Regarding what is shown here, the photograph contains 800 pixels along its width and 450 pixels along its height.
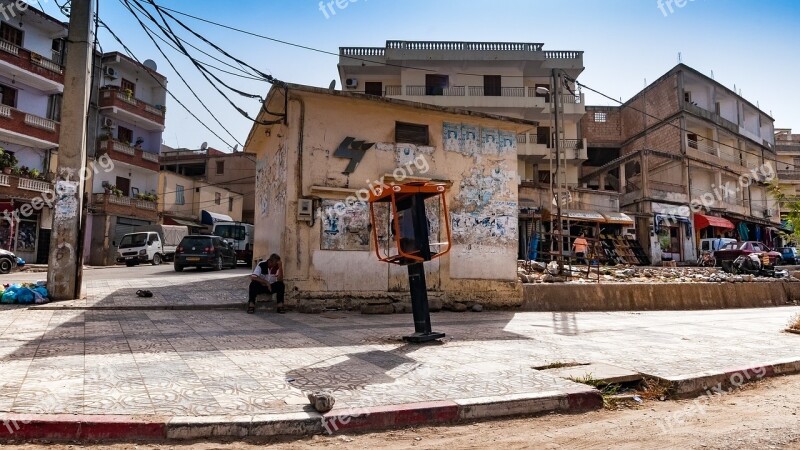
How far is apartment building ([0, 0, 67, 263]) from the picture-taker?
25.0m

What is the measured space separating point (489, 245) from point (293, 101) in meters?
5.28

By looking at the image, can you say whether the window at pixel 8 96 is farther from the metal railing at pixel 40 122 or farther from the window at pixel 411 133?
the window at pixel 411 133

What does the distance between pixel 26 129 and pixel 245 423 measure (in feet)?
98.1

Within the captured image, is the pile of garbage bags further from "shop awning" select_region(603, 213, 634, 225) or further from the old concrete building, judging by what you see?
"shop awning" select_region(603, 213, 634, 225)

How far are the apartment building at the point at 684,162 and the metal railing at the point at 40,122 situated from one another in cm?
3229

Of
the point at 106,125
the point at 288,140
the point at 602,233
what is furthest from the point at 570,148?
the point at 106,125

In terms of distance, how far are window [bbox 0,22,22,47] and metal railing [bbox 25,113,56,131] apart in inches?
157

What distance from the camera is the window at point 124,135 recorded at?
33.2 metres

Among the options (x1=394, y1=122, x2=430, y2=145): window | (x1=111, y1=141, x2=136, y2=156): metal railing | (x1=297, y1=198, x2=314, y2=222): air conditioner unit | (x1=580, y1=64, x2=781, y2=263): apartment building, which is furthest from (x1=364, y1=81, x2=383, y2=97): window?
(x1=297, y1=198, x2=314, y2=222): air conditioner unit

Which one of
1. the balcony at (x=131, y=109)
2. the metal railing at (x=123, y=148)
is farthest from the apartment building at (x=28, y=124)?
the metal railing at (x=123, y=148)

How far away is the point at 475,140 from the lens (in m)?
11.5

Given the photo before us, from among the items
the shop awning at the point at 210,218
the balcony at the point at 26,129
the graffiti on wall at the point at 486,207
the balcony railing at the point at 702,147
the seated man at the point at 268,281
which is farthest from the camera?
the shop awning at the point at 210,218

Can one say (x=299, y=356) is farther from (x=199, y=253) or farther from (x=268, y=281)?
(x=199, y=253)

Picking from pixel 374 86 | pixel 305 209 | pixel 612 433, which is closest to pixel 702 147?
pixel 374 86
